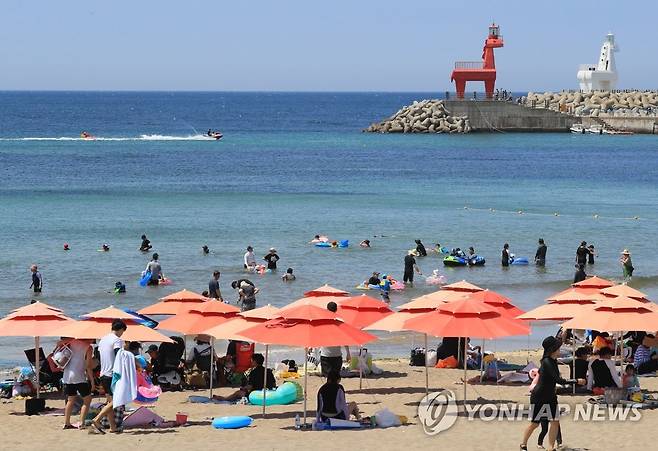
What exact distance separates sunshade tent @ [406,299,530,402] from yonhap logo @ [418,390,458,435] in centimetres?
55

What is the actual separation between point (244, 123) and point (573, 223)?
106814 mm

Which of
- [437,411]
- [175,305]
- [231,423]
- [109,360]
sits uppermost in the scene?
[109,360]

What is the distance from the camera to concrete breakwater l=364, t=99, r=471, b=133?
10112 cm

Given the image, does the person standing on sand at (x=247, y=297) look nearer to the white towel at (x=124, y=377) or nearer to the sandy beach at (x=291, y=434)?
the sandy beach at (x=291, y=434)

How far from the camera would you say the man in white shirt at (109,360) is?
43.2 feet

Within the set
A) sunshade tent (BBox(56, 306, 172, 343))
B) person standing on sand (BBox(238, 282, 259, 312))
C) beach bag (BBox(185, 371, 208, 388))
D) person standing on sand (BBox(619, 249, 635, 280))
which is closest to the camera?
sunshade tent (BBox(56, 306, 172, 343))

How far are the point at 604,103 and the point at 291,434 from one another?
98.9 meters

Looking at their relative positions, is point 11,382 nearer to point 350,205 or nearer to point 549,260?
point 549,260

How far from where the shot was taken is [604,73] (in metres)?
116

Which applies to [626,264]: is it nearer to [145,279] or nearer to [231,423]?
[145,279]

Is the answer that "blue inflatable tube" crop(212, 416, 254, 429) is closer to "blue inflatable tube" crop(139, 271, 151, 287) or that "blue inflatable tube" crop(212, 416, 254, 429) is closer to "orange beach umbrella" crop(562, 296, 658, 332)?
"orange beach umbrella" crop(562, 296, 658, 332)

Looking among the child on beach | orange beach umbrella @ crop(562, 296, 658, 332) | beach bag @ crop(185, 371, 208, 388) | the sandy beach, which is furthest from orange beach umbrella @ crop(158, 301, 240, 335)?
the child on beach

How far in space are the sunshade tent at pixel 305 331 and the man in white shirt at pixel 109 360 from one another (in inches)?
65.6

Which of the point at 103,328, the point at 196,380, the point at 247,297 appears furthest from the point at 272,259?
the point at 103,328
